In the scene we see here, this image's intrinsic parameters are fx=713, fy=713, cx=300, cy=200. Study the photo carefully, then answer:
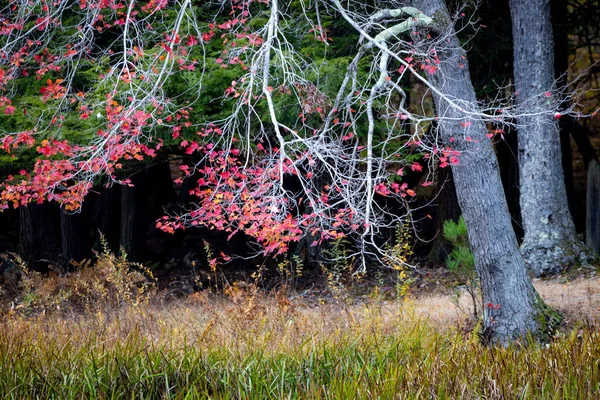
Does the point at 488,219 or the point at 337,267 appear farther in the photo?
the point at 488,219

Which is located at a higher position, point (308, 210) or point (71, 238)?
point (308, 210)

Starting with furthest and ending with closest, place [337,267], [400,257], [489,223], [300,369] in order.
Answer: [489,223] → [337,267] → [400,257] → [300,369]

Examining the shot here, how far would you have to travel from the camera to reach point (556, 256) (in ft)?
38.0

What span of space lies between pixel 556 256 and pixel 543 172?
4.52 feet

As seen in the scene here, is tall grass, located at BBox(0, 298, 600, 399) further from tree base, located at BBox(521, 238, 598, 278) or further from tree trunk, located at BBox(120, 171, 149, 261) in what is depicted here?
tree trunk, located at BBox(120, 171, 149, 261)

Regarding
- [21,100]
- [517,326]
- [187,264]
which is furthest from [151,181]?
[517,326]

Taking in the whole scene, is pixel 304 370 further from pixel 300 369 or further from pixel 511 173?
pixel 511 173

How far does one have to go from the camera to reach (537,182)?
11.6m

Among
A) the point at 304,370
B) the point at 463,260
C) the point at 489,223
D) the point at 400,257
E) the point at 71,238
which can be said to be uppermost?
the point at 71,238

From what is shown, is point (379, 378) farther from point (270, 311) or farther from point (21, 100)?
point (21, 100)

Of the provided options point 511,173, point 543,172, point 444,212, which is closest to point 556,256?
point 543,172

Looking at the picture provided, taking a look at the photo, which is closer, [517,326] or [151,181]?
[517,326]

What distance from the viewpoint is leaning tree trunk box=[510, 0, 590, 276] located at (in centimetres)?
1152

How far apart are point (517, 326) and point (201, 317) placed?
146 inches
